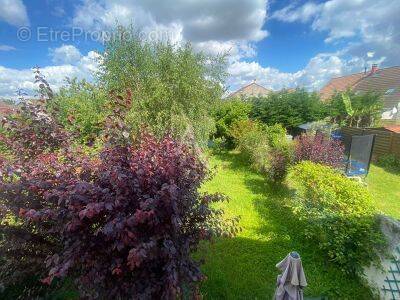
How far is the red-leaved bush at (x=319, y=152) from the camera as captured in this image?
9.62 metres

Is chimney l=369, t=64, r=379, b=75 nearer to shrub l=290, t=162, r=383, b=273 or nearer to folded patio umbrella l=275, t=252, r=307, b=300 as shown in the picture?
shrub l=290, t=162, r=383, b=273

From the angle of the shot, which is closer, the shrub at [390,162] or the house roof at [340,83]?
the shrub at [390,162]

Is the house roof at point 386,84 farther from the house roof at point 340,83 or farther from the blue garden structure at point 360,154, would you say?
the blue garden structure at point 360,154

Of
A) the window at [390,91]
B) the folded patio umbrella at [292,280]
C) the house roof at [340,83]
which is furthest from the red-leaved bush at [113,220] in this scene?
the house roof at [340,83]

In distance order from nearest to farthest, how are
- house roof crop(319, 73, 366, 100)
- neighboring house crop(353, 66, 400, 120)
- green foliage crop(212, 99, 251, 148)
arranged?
1. green foliage crop(212, 99, 251, 148)
2. neighboring house crop(353, 66, 400, 120)
3. house roof crop(319, 73, 366, 100)

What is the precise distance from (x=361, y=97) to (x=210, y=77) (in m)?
17.0

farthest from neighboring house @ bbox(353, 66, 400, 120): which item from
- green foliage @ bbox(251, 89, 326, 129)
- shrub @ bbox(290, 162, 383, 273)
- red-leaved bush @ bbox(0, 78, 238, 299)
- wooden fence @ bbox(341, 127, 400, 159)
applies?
red-leaved bush @ bbox(0, 78, 238, 299)

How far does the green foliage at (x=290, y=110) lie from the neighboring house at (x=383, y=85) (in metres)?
5.31

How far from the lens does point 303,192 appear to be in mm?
7426

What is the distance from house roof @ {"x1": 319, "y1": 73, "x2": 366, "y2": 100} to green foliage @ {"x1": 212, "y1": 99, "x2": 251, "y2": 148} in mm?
24078

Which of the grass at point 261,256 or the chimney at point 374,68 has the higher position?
the chimney at point 374,68

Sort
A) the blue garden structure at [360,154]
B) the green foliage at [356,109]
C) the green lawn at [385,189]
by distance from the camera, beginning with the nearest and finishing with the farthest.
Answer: the green lawn at [385,189] → the blue garden structure at [360,154] → the green foliage at [356,109]

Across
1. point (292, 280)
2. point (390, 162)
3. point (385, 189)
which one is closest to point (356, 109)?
point (390, 162)

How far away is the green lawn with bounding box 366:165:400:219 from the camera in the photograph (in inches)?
367
